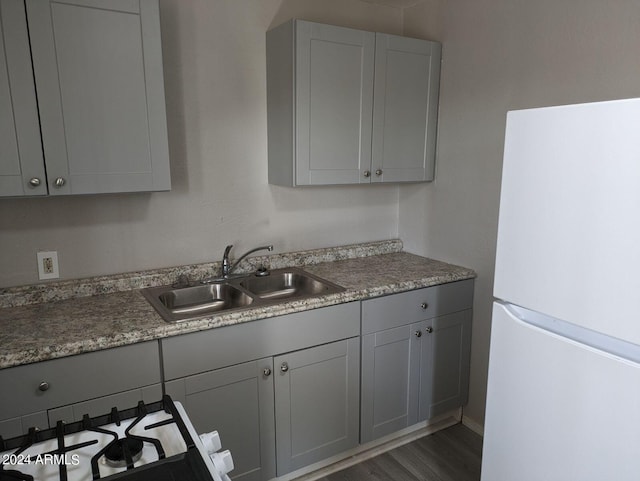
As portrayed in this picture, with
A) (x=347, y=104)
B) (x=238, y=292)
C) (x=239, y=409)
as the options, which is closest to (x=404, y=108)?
(x=347, y=104)

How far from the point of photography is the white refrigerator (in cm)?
116

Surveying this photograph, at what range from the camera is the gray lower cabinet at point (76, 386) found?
1498 mm

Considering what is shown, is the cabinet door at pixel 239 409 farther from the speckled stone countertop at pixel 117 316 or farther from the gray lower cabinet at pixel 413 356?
the gray lower cabinet at pixel 413 356

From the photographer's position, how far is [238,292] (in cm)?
223

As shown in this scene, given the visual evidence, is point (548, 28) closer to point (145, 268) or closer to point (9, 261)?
point (145, 268)

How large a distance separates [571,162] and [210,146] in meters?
1.62

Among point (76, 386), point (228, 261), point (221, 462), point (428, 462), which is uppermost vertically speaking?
point (228, 261)

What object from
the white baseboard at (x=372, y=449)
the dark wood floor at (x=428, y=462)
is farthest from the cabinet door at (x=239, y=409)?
the dark wood floor at (x=428, y=462)

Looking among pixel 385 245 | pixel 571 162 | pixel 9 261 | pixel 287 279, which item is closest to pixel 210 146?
pixel 287 279

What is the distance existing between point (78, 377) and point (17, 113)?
92 centimetres

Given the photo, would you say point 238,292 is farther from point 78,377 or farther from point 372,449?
point 372,449

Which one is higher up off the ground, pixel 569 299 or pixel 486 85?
pixel 486 85

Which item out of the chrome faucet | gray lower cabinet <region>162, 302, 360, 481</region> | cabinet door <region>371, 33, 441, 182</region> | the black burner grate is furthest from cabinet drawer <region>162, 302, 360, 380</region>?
cabinet door <region>371, 33, 441, 182</region>

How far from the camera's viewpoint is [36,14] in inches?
61.6
